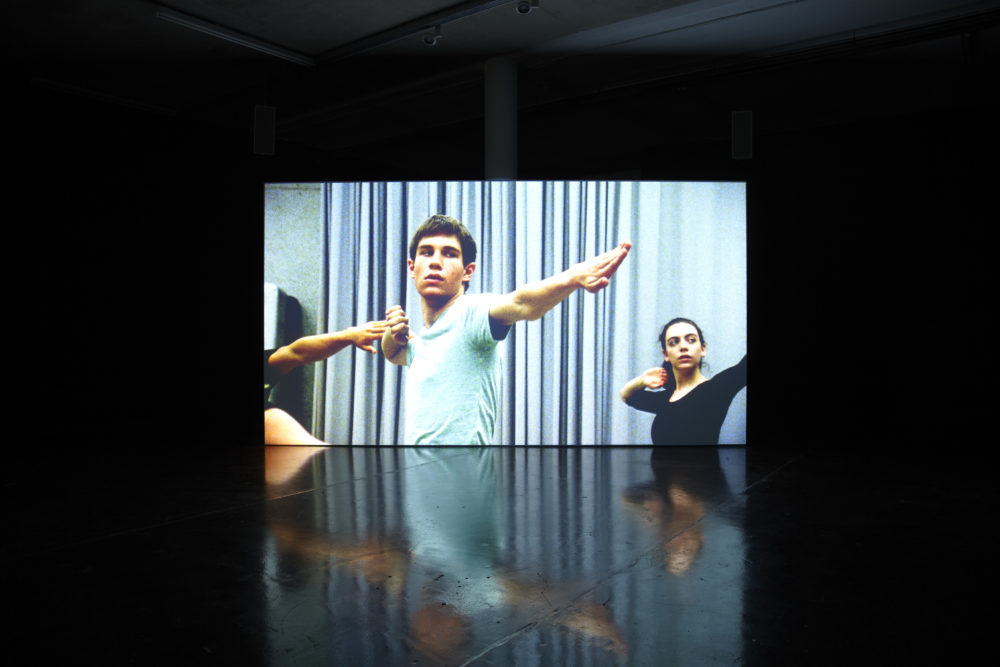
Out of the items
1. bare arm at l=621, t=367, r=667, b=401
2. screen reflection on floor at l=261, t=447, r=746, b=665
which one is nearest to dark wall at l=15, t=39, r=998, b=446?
bare arm at l=621, t=367, r=667, b=401

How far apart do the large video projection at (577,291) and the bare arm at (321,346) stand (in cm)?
8

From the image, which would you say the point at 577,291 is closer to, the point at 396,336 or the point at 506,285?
the point at 506,285

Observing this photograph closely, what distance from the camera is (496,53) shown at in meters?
7.54

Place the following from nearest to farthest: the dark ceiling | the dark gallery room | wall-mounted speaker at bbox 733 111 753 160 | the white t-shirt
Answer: the dark gallery room → the dark ceiling → the white t-shirt → wall-mounted speaker at bbox 733 111 753 160

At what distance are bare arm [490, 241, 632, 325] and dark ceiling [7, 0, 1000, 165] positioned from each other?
202cm

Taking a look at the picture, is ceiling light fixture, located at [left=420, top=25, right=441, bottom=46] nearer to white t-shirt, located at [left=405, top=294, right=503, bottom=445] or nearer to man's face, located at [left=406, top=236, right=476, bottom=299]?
man's face, located at [left=406, top=236, right=476, bottom=299]

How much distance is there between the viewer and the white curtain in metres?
7.14
